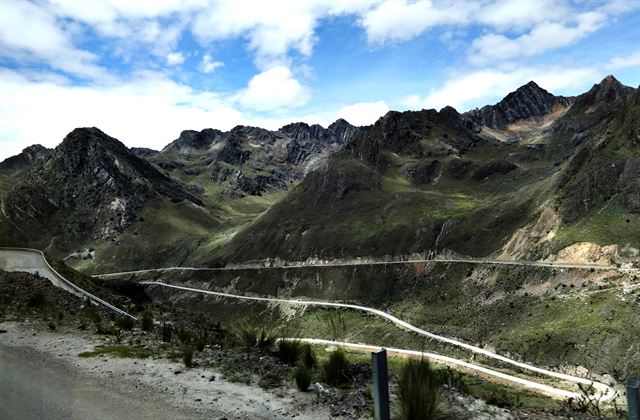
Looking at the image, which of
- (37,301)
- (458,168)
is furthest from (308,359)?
(458,168)

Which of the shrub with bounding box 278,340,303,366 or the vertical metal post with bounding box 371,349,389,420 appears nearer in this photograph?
the vertical metal post with bounding box 371,349,389,420

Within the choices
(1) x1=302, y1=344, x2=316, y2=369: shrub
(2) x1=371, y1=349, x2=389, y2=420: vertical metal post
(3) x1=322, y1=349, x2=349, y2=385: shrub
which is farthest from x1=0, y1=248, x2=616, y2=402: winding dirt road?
(2) x1=371, y1=349, x2=389, y2=420: vertical metal post

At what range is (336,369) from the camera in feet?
44.1

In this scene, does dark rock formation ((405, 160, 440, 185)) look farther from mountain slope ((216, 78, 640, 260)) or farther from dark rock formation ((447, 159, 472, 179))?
dark rock formation ((447, 159, 472, 179))

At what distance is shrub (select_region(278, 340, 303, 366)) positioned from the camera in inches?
614

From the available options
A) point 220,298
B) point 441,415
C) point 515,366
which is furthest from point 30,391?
point 220,298

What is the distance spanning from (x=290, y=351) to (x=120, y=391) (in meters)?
5.39

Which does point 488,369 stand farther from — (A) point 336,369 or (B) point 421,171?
(B) point 421,171

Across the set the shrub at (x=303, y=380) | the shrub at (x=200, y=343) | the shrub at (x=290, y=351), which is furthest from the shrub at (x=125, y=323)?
the shrub at (x=303, y=380)

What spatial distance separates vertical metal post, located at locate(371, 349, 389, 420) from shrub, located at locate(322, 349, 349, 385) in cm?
373

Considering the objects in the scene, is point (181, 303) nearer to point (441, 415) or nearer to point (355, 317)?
point (355, 317)

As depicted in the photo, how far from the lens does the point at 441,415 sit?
10.2m

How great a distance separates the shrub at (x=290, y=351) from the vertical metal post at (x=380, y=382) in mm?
6293

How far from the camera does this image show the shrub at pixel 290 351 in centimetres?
1559
